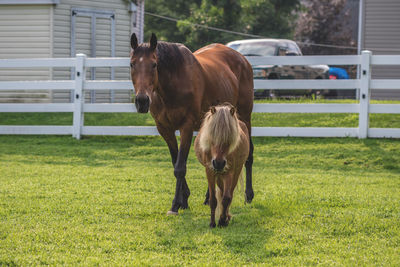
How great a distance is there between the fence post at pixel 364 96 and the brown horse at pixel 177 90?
174 inches

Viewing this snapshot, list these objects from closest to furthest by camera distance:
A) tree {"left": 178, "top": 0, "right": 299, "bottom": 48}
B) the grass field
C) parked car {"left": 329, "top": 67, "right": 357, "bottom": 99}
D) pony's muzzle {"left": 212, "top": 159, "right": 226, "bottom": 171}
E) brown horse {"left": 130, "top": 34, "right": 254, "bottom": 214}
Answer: the grass field → pony's muzzle {"left": 212, "top": 159, "right": 226, "bottom": 171} → brown horse {"left": 130, "top": 34, "right": 254, "bottom": 214} → parked car {"left": 329, "top": 67, "right": 357, "bottom": 99} → tree {"left": 178, "top": 0, "right": 299, "bottom": 48}

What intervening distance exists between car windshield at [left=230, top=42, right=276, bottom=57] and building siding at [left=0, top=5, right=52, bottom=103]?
20.6 feet

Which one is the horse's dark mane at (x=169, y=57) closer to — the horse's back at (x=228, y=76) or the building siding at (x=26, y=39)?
the horse's back at (x=228, y=76)

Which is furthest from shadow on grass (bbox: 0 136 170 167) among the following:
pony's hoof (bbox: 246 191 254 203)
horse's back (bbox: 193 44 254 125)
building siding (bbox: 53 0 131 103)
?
building siding (bbox: 53 0 131 103)

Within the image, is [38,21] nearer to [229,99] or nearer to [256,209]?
[229,99]

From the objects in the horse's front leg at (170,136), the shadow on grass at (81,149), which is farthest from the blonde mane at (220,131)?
the shadow on grass at (81,149)

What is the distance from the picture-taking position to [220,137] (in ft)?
15.0

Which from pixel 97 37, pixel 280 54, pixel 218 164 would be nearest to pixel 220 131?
pixel 218 164

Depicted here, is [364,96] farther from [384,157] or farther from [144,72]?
[144,72]

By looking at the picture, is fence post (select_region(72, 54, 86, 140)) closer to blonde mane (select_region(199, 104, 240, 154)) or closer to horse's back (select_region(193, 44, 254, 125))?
horse's back (select_region(193, 44, 254, 125))

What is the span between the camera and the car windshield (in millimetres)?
18828

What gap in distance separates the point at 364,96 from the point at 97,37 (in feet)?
36.2

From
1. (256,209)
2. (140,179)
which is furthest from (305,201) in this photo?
(140,179)

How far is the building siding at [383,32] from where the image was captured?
20094 mm
